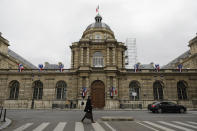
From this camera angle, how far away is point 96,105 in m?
29.4

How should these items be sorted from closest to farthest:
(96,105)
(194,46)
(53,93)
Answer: (96,105) < (53,93) < (194,46)

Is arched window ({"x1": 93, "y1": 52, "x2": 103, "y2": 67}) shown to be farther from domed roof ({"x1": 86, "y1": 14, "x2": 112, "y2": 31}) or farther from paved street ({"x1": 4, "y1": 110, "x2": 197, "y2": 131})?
paved street ({"x1": 4, "y1": 110, "x2": 197, "y2": 131})

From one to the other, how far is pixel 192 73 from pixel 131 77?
1260 centimetres

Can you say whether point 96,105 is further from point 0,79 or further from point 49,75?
point 0,79

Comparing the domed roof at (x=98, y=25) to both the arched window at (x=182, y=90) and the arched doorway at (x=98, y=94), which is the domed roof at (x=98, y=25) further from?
the arched window at (x=182, y=90)

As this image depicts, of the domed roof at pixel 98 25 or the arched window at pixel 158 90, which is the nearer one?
the arched window at pixel 158 90

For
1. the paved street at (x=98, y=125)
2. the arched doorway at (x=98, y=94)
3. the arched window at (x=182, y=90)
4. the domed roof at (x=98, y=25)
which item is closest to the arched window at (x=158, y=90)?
the arched window at (x=182, y=90)

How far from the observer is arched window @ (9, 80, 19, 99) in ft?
104

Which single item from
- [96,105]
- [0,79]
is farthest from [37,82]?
[96,105]

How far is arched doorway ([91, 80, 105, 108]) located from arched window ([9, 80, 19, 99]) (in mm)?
15976

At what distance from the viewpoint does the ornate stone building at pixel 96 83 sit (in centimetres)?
3008

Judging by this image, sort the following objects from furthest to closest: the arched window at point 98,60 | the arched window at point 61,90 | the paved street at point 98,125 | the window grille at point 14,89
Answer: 1. the arched window at point 98,60
2. the window grille at point 14,89
3. the arched window at point 61,90
4. the paved street at point 98,125

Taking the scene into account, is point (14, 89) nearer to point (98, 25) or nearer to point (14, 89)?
point (14, 89)

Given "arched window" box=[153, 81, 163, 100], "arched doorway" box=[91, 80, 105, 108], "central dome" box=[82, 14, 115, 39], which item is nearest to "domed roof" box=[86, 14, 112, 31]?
"central dome" box=[82, 14, 115, 39]
